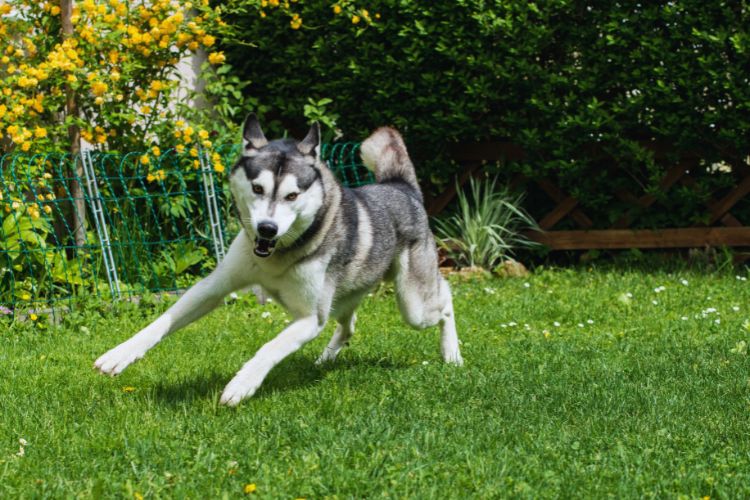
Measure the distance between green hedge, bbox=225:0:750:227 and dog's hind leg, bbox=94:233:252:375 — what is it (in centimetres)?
393

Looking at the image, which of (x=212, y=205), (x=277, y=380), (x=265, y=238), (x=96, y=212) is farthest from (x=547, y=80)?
(x=265, y=238)

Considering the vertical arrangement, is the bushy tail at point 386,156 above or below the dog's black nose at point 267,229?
Answer: below

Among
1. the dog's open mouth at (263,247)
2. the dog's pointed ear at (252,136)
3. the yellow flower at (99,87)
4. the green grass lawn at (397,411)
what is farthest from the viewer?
the yellow flower at (99,87)

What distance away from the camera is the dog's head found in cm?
397

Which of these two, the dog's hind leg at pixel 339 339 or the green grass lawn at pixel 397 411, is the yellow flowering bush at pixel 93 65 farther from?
the dog's hind leg at pixel 339 339

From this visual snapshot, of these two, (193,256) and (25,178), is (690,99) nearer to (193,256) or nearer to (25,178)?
(193,256)

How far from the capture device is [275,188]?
13.2 ft

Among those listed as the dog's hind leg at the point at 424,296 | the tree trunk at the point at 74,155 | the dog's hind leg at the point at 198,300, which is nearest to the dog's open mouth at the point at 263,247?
the dog's hind leg at the point at 198,300

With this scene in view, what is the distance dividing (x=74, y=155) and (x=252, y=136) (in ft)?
9.07

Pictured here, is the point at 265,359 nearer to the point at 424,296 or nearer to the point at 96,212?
the point at 424,296

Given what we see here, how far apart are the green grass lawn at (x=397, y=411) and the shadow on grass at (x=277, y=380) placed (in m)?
0.02

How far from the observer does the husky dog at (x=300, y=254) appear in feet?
13.2

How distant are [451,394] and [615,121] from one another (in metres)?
4.24

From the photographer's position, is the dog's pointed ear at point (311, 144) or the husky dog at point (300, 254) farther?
the dog's pointed ear at point (311, 144)
